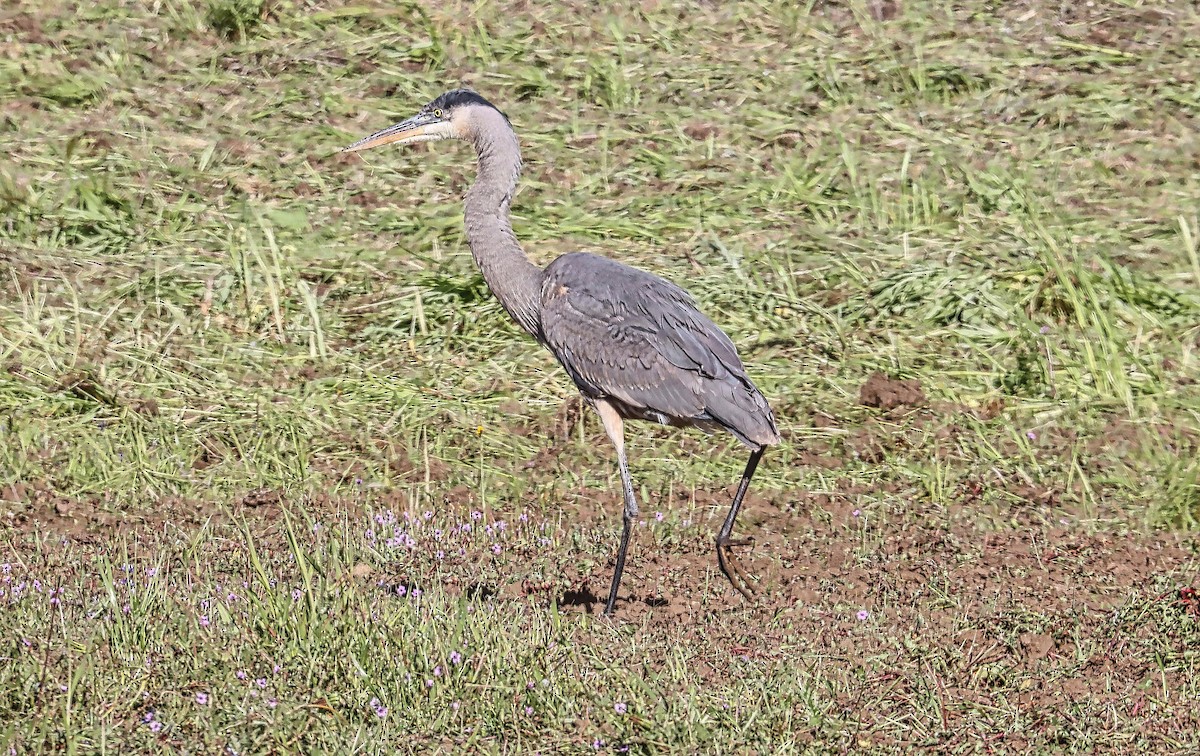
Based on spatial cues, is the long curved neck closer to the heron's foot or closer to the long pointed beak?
the long pointed beak

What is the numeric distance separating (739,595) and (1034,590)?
110 centimetres

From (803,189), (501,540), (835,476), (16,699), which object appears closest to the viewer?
(16,699)

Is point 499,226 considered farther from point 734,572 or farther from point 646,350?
point 734,572

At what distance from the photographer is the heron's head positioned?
6840mm

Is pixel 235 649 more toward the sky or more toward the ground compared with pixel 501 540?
more toward the sky

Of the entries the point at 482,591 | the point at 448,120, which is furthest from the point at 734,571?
the point at 448,120

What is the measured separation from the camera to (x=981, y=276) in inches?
342

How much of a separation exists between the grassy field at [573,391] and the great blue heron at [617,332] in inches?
21.8

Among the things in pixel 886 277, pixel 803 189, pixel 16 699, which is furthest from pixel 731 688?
pixel 803 189

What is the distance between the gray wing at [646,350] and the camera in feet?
20.6

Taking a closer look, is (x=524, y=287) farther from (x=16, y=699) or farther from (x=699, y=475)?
(x=16, y=699)

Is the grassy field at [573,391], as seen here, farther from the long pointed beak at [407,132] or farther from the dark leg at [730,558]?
the long pointed beak at [407,132]

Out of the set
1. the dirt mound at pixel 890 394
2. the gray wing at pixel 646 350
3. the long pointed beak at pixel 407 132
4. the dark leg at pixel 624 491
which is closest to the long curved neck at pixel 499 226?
the gray wing at pixel 646 350

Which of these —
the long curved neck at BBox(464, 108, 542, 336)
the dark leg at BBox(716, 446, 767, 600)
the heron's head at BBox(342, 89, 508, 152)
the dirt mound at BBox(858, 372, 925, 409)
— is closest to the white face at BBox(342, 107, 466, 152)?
the heron's head at BBox(342, 89, 508, 152)
